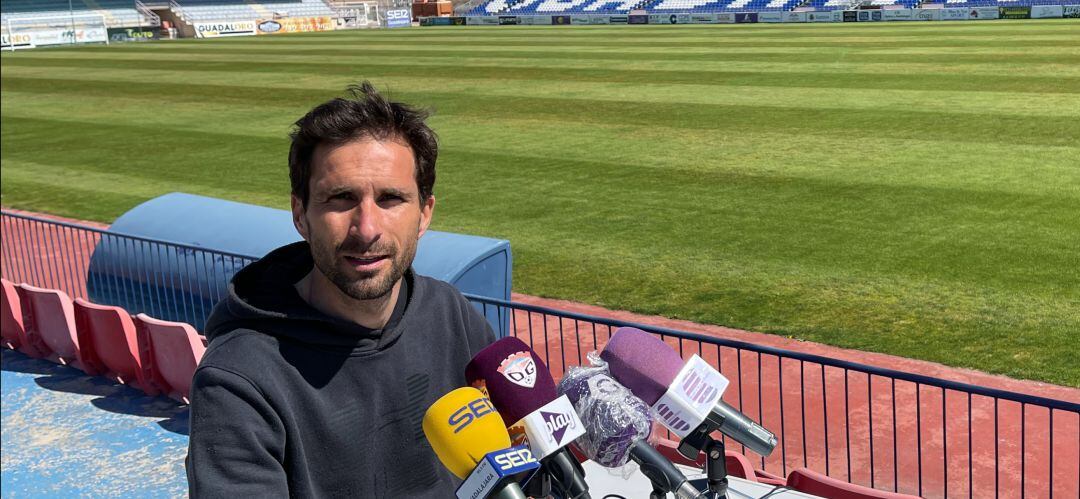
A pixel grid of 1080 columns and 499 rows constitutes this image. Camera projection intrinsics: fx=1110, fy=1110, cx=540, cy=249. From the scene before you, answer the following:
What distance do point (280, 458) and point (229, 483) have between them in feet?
0.57

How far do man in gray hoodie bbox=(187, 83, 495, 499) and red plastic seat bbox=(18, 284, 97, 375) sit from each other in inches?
318

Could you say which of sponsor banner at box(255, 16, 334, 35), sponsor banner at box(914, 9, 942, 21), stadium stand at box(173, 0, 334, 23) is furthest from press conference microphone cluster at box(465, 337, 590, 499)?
stadium stand at box(173, 0, 334, 23)

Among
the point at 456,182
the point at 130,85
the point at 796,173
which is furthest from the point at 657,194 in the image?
the point at 130,85

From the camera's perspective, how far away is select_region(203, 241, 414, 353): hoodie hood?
2.80m

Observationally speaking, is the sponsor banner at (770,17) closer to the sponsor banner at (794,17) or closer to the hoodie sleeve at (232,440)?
the sponsor banner at (794,17)

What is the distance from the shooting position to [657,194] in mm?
16016

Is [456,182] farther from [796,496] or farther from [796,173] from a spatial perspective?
[796,496]

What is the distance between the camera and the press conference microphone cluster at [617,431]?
3027 millimetres

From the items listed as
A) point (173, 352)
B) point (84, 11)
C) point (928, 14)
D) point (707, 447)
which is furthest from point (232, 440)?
point (84, 11)

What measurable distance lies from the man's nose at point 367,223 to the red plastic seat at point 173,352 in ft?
21.3

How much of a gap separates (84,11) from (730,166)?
60.9m

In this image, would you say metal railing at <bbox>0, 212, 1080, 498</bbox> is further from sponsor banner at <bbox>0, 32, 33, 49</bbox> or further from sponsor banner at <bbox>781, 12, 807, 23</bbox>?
sponsor banner at <bbox>0, 32, 33, 49</bbox>

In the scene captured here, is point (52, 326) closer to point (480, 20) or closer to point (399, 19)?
point (480, 20)

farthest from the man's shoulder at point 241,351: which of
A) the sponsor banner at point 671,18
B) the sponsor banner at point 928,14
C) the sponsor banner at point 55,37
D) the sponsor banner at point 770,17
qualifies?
the sponsor banner at point 55,37
